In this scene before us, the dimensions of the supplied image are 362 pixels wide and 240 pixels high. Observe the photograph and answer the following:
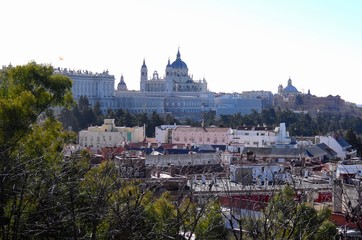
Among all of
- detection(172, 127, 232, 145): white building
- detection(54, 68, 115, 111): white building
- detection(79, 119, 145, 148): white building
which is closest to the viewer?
detection(79, 119, 145, 148): white building

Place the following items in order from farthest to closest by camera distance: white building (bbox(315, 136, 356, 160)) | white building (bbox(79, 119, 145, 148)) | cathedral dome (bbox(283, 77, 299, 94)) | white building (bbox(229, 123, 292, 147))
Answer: cathedral dome (bbox(283, 77, 299, 94)), white building (bbox(79, 119, 145, 148)), white building (bbox(229, 123, 292, 147)), white building (bbox(315, 136, 356, 160))

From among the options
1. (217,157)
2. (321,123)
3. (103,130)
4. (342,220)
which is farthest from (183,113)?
(342,220)

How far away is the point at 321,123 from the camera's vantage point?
192 feet

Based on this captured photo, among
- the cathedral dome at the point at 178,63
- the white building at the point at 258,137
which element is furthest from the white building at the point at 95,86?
the white building at the point at 258,137

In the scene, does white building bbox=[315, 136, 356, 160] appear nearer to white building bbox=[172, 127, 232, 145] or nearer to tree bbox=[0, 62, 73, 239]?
white building bbox=[172, 127, 232, 145]

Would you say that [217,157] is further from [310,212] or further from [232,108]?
[232,108]

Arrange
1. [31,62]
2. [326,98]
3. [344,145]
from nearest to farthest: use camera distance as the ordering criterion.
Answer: [31,62]
[344,145]
[326,98]

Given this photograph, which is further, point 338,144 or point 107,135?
point 107,135

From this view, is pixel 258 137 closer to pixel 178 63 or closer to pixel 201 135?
pixel 201 135

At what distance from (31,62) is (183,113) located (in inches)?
2627

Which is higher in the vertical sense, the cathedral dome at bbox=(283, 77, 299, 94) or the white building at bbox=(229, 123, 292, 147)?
the cathedral dome at bbox=(283, 77, 299, 94)

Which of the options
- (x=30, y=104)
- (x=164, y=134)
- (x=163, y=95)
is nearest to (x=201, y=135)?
(x=164, y=134)

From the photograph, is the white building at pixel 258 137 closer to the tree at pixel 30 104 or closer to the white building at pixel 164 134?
the white building at pixel 164 134

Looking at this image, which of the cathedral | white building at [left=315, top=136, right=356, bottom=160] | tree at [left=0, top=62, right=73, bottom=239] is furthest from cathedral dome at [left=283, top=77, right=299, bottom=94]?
tree at [left=0, top=62, right=73, bottom=239]
